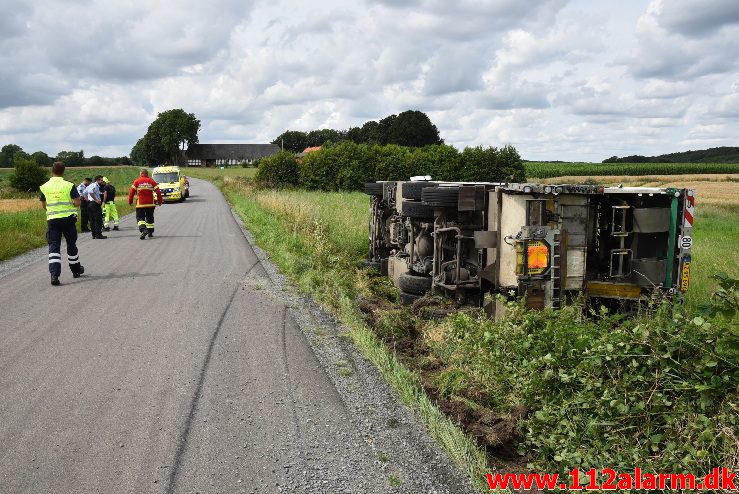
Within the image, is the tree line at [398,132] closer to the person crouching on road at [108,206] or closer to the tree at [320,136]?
the tree at [320,136]

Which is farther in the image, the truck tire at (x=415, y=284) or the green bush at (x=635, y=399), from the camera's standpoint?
the truck tire at (x=415, y=284)

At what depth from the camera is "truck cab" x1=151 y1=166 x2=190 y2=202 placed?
36.8 meters

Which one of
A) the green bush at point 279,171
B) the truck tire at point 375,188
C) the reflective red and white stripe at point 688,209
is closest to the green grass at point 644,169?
the green bush at point 279,171

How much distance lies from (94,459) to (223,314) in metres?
4.02

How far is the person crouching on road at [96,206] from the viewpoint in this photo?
56.9 feet

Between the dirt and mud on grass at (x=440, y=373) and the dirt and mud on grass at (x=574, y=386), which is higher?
the dirt and mud on grass at (x=574, y=386)

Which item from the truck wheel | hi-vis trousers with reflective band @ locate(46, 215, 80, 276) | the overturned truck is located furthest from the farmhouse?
the overturned truck

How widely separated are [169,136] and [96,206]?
114 meters

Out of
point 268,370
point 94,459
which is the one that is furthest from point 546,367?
point 94,459

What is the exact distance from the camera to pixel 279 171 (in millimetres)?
49125

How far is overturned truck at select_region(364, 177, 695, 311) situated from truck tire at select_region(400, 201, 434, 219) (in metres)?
0.14

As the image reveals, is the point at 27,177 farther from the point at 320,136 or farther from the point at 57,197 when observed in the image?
the point at 320,136

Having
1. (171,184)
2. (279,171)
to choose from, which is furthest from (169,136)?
(171,184)

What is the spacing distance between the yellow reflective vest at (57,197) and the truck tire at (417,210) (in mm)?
5880
